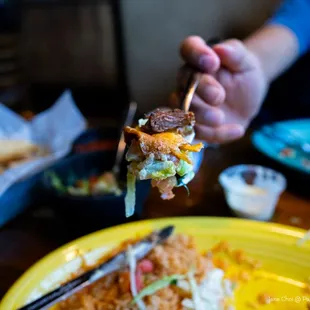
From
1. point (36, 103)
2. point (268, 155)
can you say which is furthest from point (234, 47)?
point (36, 103)

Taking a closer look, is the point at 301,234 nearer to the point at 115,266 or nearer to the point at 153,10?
the point at 115,266

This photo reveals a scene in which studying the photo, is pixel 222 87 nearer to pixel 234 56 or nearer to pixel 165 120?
pixel 234 56

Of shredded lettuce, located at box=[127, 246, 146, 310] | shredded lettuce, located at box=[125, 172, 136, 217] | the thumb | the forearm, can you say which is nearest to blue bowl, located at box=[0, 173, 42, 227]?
shredded lettuce, located at box=[127, 246, 146, 310]

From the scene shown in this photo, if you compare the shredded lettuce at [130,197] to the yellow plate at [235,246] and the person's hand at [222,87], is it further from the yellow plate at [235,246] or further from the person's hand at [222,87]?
the person's hand at [222,87]

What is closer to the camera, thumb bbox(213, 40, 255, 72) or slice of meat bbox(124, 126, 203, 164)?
slice of meat bbox(124, 126, 203, 164)

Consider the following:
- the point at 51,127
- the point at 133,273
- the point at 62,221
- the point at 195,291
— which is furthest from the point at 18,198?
the point at 51,127

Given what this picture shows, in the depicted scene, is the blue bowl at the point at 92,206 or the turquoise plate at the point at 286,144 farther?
the turquoise plate at the point at 286,144

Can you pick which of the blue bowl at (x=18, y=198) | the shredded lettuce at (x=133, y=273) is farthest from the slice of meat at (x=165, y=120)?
the blue bowl at (x=18, y=198)

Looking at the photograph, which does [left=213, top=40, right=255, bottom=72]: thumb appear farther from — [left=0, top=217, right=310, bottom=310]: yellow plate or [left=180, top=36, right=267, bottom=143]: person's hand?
[left=0, top=217, right=310, bottom=310]: yellow plate
